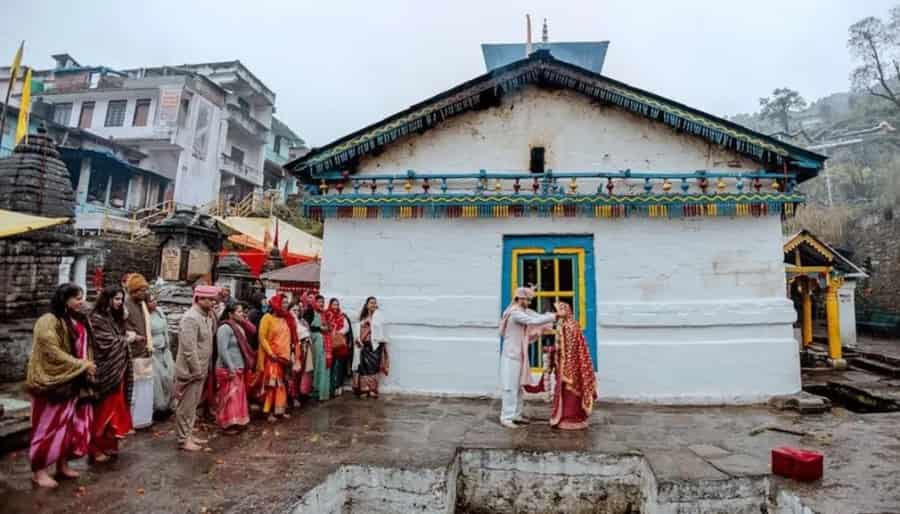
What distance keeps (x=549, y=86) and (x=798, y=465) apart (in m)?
6.03

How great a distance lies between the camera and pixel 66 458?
12.6 feet

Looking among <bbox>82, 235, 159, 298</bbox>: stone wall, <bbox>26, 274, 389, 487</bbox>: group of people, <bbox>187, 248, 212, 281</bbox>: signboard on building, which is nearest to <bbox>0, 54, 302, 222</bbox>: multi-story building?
<bbox>82, 235, 159, 298</bbox>: stone wall

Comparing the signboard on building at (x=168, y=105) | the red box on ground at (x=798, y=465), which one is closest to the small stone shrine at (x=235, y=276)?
the red box on ground at (x=798, y=465)

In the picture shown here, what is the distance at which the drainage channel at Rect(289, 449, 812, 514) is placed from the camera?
3.85 meters

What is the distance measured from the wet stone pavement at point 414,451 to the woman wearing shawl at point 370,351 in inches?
20.1

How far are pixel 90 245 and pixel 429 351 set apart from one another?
1429cm

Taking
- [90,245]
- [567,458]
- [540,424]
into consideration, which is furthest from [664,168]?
[90,245]

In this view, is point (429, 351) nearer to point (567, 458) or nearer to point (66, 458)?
point (567, 458)

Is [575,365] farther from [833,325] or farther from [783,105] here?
[783,105]

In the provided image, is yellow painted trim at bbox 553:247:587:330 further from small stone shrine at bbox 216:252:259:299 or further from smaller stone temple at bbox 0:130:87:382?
smaller stone temple at bbox 0:130:87:382

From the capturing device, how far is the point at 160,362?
5.71 meters

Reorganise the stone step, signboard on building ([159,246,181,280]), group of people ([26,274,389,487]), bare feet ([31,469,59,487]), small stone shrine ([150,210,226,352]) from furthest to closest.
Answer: signboard on building ([159,246,181,280])
small stone shrine ([150,210,226,352])
the stone step
group of people ([26,274,389,487])
bare feet ([31,469,59,487])

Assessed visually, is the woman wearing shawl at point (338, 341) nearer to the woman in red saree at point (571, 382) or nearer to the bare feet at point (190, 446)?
the bare feet at point (190, 446)

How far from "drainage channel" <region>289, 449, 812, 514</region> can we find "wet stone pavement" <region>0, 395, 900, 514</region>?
0.11 metres
